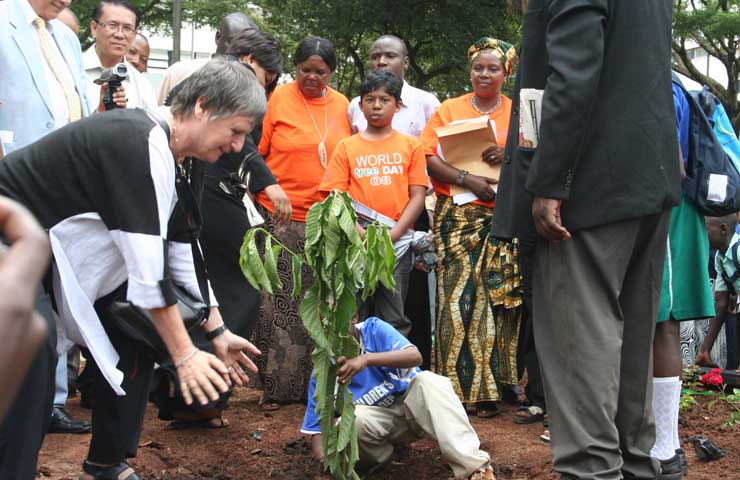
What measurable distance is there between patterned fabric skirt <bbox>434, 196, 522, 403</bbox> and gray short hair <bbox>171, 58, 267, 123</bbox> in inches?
93.4

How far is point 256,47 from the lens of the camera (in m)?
5.20

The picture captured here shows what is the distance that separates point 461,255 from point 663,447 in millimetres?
1905

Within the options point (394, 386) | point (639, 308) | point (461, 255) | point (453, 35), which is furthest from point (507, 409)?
point (453, 35)

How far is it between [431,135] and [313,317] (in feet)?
7.26

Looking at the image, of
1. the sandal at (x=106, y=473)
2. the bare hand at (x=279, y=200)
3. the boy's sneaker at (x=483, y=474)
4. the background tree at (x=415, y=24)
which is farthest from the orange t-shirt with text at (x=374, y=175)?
the background tree at (x=415, y=24)

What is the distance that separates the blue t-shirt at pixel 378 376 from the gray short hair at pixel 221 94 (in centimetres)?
145

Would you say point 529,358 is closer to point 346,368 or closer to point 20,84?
point 346,368

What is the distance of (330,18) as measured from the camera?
57.5ft

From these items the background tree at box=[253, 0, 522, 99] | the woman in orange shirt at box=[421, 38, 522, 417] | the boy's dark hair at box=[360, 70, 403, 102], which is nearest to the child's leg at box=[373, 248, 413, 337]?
the woman in orange shirt at box=[421, 38, 522, 417]

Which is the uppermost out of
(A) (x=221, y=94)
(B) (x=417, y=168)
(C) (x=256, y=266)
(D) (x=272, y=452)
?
(A) (x=221, y=94)

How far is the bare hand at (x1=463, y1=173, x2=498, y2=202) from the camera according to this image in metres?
5.45

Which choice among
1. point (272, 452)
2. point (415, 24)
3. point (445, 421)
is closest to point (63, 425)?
point (272, 452)

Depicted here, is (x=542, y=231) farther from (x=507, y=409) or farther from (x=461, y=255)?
(x=507, y=409)

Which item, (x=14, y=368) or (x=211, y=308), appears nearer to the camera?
(x=14, y=368)
